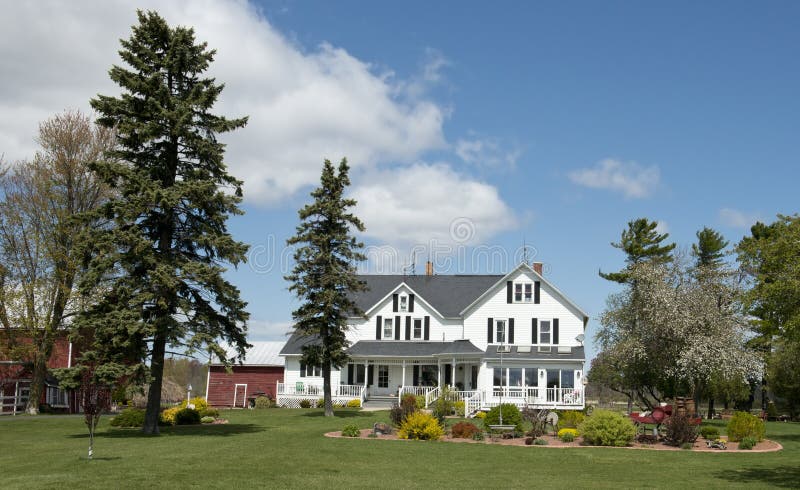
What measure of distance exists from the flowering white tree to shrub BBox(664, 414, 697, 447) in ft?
39.4

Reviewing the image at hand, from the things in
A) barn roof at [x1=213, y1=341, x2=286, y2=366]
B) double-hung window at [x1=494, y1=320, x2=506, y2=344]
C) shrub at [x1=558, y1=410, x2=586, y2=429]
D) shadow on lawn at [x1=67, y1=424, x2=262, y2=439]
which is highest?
double-hung window at [x1=494, y1=320, x2=506, y2=344]

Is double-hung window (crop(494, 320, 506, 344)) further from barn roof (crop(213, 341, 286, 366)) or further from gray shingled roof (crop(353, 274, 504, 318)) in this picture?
barn roof (crop(213, 341, 286, 366))

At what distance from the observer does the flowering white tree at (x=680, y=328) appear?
36469 millimetres

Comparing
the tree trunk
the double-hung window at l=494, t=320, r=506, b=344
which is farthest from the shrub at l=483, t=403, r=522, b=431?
the double-hung window at l=494, t=320, r=506, b=344

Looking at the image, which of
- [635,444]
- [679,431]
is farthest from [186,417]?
[679,431]

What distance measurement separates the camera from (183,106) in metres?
27.0

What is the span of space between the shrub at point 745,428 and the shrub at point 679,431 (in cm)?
203

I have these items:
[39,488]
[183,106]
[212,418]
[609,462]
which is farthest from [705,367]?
[39,488]

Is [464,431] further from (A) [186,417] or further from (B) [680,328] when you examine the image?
(B) [680,328]

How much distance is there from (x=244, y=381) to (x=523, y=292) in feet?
69.5

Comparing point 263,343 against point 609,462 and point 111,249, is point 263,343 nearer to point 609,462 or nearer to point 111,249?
point 111,249

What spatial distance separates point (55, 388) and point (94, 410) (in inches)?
1080

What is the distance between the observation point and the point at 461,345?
49219 millimetres

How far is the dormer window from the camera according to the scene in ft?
164
